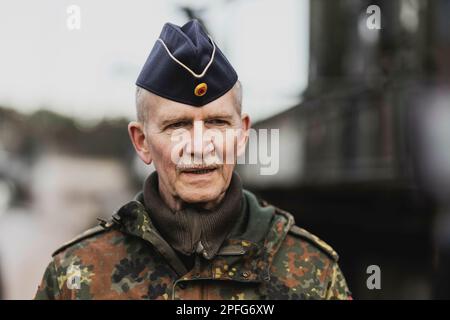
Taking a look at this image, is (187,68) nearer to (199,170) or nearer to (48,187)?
(199,170)

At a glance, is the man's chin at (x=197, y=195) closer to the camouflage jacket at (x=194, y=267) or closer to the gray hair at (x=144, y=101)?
the camouflage jacket at (x=194, y=267)

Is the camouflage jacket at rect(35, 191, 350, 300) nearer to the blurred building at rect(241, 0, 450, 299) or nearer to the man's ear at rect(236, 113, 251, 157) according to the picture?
the man's ear at rect(236, 113, 251, 157)

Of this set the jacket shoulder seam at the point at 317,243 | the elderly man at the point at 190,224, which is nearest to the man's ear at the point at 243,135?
the elderly man at the point at 190,224

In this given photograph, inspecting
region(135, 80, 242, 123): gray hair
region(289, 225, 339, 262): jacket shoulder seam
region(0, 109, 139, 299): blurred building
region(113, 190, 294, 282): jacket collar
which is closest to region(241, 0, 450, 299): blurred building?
region(0, 109, 139, 299): blurred building

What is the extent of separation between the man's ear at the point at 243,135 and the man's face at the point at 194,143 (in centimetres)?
2

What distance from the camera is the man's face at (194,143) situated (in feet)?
6.74

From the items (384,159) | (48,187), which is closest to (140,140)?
(384,159)

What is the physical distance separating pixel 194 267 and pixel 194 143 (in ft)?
1.51

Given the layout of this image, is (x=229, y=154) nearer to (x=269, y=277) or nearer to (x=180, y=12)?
(x=269, y=277)

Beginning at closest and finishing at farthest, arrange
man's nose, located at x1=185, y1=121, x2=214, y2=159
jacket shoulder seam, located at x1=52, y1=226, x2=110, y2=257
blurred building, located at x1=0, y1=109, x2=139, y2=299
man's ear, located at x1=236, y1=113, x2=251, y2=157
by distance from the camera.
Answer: man's nose, located at x1=185, y1=121, x2=214, y2=159 < man's ear, located at x1=236, y1=113, x2=251, y2=157 < jacket shoulder seam, located at x1=52, y1=226, x2=110, y2=257 < blurred building, located at x1=0, y1=109, x2=139, y2=299

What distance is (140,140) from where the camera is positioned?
7.16 ft

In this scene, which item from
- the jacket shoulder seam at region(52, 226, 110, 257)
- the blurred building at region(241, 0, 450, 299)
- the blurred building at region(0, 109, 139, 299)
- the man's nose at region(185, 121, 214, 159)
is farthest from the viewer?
the blurred building at region(0, 109, 139, 299)

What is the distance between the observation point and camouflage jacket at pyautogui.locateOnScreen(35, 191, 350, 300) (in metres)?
2.18

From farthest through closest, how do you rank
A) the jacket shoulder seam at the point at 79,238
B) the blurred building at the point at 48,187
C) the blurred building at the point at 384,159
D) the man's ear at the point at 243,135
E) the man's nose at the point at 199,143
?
the blurred building at the point at 48,187, the blurred building at the point at 384,159, the jacket shoulder seam at the point at 79,238, the man's ear at the point at 243,135, the man's nose at the point at 199,143
